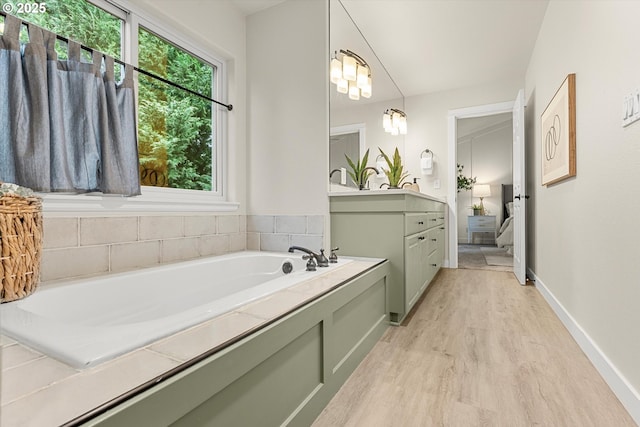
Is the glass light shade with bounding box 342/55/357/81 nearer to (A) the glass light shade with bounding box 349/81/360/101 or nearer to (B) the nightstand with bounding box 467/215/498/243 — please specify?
(A) the glass light shade with bounding box 349/81/360/101

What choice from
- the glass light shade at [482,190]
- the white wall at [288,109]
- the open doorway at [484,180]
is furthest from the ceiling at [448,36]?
the glass light shade at [482,190]

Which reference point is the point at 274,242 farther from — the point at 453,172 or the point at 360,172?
the point at 453,172

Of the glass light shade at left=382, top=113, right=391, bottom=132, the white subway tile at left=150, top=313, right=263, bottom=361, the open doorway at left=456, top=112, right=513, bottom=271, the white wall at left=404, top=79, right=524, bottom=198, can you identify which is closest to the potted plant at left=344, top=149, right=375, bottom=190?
the glass light shade at left=382, top=113, right=391, bottom=132

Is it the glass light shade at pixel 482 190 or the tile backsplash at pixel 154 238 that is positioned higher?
the glass light shade at pixel 482 190

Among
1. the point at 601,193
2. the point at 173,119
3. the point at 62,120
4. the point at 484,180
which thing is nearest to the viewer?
the point at 62,120

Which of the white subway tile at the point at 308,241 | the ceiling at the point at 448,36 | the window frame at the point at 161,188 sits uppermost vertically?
the ceiling at the point at 448,36

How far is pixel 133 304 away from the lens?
4.91ft

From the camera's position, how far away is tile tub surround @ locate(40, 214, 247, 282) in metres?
1.45

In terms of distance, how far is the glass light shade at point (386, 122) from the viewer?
12.2 feet

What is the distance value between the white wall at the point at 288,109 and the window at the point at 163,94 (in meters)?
0.31

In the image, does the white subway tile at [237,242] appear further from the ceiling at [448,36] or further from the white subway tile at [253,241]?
the ceiling at [448,36]

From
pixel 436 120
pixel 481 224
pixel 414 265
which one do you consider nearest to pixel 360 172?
pixel 414 265

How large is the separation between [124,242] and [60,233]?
30 cm

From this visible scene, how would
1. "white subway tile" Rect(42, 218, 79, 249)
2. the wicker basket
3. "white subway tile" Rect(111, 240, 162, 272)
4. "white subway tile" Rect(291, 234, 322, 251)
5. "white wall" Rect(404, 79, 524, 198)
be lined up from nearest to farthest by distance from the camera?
the wicker basket < "white subway tile" Rect(42, 218, 79, 249) < "white subway tile" Rect(111, 240, 162, 272) < "white subway tile" Rect(291, 234, 322, 251) < "white wall" Rect(404, 79, 524, 198)
